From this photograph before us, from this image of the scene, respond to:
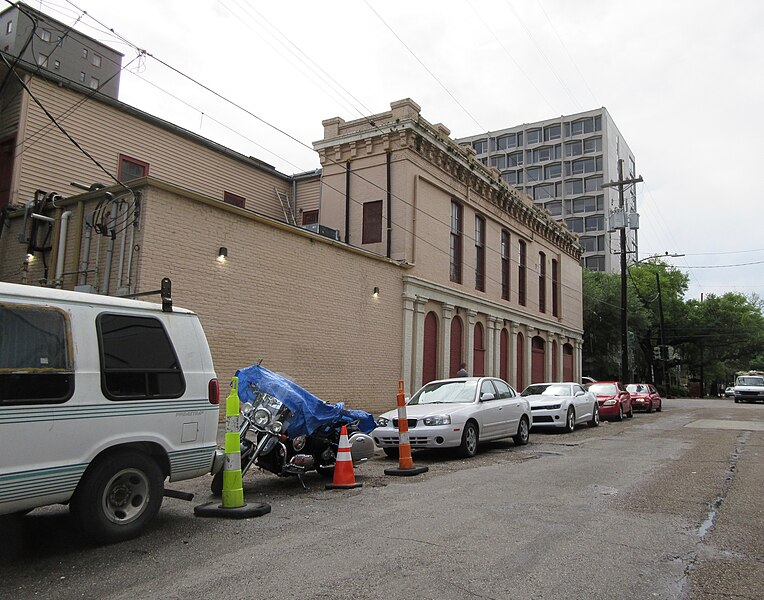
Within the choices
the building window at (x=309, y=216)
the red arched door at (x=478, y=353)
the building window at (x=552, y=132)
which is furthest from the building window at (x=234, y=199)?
the building window at (x=552, y=132)

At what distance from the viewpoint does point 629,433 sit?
15.9 metres

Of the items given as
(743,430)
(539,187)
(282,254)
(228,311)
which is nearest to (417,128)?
(282,254)

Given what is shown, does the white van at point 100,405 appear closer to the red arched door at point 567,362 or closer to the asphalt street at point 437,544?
the asphalt street at point 437,544

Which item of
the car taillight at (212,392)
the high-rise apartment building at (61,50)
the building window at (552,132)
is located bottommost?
the car taillight at (212,392)

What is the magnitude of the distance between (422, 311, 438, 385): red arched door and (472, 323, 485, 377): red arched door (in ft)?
10.1

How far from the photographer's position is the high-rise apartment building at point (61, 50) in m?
19.2

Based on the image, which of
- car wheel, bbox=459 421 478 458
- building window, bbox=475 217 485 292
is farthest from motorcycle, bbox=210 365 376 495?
building window, bbox=475 217 485 292

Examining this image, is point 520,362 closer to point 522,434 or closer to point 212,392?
point 522,434

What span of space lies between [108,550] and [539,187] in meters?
88.9

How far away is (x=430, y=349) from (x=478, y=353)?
420 centimetres

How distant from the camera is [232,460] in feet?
20.4

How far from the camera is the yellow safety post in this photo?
622cm

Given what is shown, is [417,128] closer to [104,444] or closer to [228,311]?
[228,311]

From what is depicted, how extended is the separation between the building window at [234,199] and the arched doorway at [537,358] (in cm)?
1711
